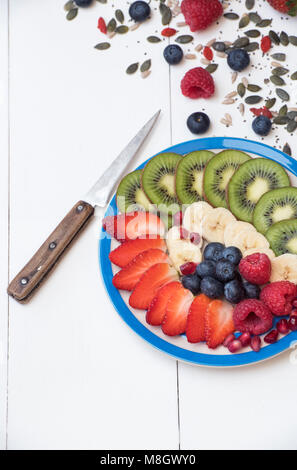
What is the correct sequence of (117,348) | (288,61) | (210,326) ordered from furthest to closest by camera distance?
(288,61) → (117,348) → (210,326)

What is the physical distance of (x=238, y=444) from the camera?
1684 mm

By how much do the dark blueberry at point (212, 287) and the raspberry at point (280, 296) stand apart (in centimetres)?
11

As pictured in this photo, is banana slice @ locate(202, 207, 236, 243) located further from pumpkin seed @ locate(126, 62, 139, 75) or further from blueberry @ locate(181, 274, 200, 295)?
pumpkin seed @ locate(126, 62, 139, 75)

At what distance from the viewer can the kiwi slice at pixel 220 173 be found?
1742 millimetres

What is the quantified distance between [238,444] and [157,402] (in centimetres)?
25

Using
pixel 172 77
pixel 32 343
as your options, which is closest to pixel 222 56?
pixel 172 77

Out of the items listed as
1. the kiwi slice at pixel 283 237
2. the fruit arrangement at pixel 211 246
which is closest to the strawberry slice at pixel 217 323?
the fruit arrangement at pixel 211 246

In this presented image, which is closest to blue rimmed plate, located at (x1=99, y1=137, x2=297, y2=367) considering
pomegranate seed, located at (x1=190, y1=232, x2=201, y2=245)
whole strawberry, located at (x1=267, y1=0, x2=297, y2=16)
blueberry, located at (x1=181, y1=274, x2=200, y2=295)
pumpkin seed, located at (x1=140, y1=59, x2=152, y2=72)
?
blueberry, located at (x1=181, y1=274, x2=200, y2=295)

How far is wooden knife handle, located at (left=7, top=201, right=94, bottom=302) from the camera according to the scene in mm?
1767

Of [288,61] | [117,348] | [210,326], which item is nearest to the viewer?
[210,326]

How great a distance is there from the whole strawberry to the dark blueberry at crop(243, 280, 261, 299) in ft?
2.95

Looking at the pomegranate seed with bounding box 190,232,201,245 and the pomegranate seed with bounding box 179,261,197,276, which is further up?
the pomegranate seed with bounding box 190,232,201,245

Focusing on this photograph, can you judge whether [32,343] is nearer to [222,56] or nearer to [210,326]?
[210,326]

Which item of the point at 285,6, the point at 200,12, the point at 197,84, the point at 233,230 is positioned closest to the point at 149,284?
the point at 233,230
